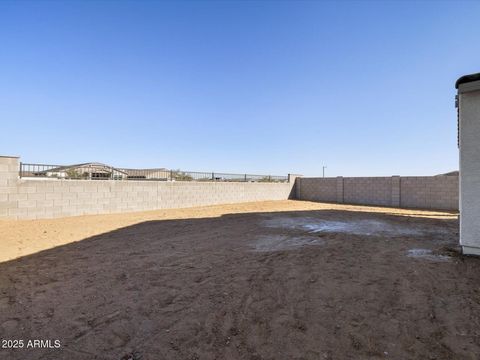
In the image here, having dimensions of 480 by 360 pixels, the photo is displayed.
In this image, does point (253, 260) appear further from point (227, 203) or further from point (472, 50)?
point (227, 203)

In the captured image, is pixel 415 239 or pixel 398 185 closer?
pixel 415 239

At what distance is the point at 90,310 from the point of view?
2645 mm

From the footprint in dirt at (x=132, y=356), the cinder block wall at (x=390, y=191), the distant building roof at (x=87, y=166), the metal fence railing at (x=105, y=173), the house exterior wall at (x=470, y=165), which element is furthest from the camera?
the cinder block wall at (x=390, y=191)

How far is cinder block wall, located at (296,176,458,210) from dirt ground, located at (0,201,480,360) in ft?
30.9

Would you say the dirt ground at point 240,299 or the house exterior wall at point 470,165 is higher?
the house exterior wall at point 470,165

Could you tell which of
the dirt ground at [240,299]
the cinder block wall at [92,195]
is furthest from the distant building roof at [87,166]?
the dirt ground at [240,299]

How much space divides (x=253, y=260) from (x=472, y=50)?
9.06 meters

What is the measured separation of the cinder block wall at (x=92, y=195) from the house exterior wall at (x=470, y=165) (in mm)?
10720

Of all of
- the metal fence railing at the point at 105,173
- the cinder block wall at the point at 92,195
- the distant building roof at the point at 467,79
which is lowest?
the cinder block wall at the point at 92,195

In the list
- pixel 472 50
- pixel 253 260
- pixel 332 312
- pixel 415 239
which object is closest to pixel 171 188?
pixel 253 260

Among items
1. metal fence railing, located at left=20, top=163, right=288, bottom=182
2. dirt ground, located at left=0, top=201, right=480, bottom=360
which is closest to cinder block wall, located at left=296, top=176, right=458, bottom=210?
metal fence railing, located at left=20, top=163, right=288, bottom=182

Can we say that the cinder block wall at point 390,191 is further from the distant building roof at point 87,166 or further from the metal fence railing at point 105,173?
the distant building roof at point 87,166

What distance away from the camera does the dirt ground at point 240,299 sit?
80.1 inches

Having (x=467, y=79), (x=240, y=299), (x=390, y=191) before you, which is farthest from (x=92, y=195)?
(x=390, y=191)
